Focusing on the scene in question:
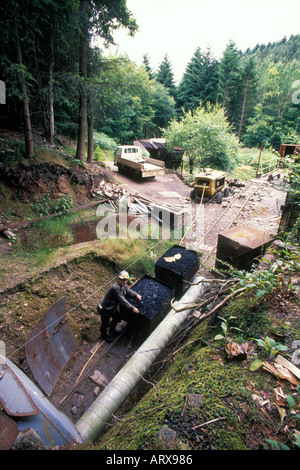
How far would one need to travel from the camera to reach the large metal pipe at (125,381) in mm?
3635

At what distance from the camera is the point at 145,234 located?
988cm

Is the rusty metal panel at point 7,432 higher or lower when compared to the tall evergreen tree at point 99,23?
lower

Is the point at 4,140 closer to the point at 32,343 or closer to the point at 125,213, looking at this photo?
the point at 125,213

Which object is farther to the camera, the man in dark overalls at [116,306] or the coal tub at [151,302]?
the coal tub at [151,302]

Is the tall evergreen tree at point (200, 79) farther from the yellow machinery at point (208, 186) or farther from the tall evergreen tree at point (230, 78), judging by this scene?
the yellow machinery at point (208, 186)

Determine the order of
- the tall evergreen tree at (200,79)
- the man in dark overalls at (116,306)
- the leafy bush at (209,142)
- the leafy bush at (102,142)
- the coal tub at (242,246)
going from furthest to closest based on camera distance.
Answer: the tall evergreen tree at (200,79) < the leafy bush at (102,142) < the leafy bush at (209,142) < the coal tub at (242,246) < the man in dark overalls at (116,306)

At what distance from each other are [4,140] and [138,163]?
28.6ft

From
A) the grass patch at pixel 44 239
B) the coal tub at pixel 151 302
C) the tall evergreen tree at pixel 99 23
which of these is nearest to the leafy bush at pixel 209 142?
the tall evergreen tree at pixel 99 23

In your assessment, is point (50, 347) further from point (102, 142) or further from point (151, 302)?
point (102, 142)

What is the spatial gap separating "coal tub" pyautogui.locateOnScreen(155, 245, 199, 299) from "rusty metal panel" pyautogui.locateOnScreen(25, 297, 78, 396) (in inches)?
122

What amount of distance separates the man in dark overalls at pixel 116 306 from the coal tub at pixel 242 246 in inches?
96.3

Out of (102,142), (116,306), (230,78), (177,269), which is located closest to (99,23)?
(177,269)
